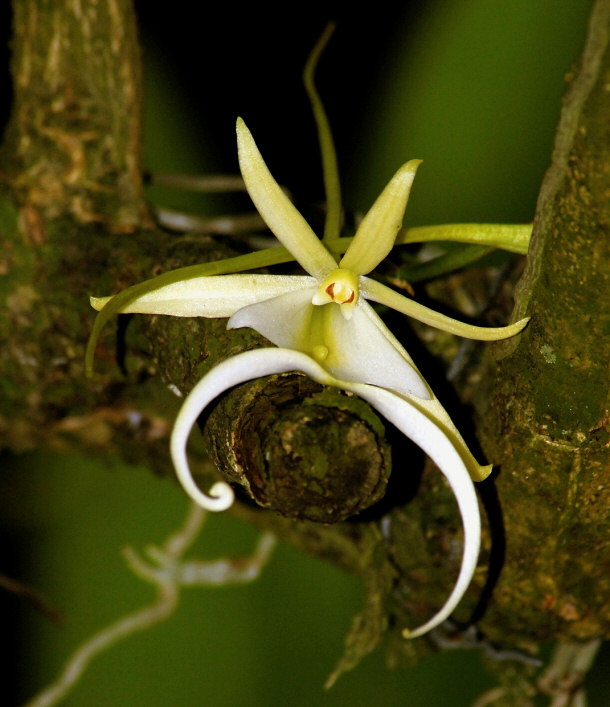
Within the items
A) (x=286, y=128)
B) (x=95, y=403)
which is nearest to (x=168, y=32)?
(x=286, y=128)

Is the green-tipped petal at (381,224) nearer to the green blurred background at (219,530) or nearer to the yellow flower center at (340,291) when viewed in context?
the yellow flower center at (340,291)

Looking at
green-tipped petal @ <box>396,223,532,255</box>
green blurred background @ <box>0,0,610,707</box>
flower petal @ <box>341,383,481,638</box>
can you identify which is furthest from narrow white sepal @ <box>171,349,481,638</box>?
green blurred background @ <box>0,0,610,707</box>

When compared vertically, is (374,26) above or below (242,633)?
above

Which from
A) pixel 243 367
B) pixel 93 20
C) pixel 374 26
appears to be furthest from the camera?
pixel 374 26

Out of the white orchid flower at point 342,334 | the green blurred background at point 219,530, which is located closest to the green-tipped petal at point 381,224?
the white orchid flower at point 342,334

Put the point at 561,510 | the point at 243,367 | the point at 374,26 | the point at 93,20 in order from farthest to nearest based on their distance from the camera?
1. the point at 374,26
2. the point at 93,20
3. the point at 561,510
4. the point at 243,367

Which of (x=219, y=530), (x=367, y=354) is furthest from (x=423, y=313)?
(x=219, y=530)

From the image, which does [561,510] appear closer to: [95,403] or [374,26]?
[95,403]

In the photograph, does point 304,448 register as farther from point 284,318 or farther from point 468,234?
point 468,234

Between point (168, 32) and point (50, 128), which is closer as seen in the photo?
point (50, 128)

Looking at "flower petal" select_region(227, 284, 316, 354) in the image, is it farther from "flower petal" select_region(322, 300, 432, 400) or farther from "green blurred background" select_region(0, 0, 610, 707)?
"green blurred background" select_region(0, 0, 610, 707)
